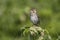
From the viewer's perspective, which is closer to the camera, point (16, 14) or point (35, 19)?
point (35, 19)

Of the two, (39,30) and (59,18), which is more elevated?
(39,30)

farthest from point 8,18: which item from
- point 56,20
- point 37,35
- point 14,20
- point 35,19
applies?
point 37,35

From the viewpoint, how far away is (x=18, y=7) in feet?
22.7

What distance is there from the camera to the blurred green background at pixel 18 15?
675cm

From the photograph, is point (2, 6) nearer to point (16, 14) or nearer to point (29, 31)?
point (16, 14)

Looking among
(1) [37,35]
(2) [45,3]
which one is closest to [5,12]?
(2) [45,3]

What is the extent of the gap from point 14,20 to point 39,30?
293 cm

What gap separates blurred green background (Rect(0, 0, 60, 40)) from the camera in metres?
6.75

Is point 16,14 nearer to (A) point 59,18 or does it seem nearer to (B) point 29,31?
(A) point 59,18

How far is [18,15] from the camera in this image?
270 inches

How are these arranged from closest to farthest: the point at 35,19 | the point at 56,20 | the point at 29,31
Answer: the point at 29,31
the point at 35,19
the point at 56,20

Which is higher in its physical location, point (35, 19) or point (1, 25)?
point (35, 19)

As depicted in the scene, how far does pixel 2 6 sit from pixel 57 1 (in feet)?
3.53

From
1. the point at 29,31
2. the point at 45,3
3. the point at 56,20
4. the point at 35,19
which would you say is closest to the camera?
the point at 29,31
